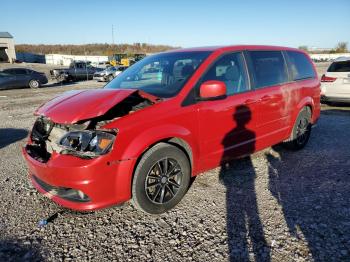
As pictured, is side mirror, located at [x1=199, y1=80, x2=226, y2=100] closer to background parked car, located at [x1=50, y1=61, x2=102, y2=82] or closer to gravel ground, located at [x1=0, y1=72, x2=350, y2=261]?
gravel ground, located at [x1=0, y1=72, x2=350, y2=261]

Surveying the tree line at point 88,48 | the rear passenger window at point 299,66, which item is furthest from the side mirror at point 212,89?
the tree line at point 88,48

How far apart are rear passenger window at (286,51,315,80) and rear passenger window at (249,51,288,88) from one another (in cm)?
29

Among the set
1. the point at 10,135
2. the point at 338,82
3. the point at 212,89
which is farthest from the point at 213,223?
the point at 338,82

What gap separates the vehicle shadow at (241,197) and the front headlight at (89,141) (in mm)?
1518

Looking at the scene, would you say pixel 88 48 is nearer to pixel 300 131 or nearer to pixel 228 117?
pixel 300 131

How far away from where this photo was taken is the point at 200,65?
3736mm

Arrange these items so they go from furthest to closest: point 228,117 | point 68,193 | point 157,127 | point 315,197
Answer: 1. point 228,117
2. point 315,197
3. point 157,127
4. point 68,193

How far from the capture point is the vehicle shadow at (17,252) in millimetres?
2674

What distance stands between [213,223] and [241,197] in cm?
72

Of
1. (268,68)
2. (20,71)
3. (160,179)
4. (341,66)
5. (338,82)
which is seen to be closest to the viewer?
(160,179)

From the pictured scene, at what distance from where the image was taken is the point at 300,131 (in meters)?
5.50

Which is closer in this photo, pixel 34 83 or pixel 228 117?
pixel 228 117

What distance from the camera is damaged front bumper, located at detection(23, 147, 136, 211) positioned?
2.83 m

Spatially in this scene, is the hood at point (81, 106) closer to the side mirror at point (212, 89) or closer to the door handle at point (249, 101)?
the side mirror at point (212, 89)
